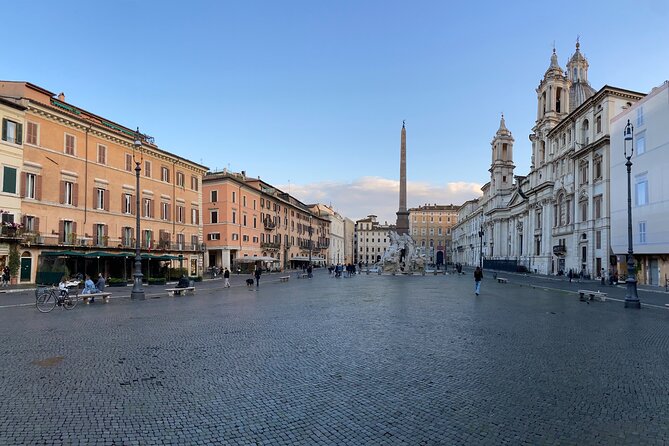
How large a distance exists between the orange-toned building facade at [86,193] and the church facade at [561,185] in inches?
1452

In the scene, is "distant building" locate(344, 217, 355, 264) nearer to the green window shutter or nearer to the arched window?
the arched window

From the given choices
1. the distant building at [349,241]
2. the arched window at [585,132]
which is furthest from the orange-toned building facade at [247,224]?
the distant building at [349,241]

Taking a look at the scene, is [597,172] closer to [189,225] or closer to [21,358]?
[189,225]

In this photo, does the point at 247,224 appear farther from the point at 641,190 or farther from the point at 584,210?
the point at 641,190

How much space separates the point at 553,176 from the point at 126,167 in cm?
5266

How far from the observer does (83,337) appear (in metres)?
10.5

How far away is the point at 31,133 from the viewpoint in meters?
30.0

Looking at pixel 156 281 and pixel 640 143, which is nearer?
pixel 156 281

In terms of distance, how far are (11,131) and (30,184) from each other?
3.56m

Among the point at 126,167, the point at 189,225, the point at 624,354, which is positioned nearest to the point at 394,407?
the point at 624,354

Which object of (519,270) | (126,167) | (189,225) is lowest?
(519,270)

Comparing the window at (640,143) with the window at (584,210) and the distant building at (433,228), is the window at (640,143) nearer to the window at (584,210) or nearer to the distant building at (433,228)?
the window at (584,210)

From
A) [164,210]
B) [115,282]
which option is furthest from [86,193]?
[164,210]

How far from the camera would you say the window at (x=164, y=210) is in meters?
42.3
